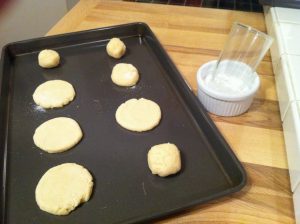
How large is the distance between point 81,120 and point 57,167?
17 cm

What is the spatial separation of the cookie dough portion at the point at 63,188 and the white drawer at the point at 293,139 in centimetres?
43

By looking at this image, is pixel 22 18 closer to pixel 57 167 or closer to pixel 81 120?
pixel 81 120

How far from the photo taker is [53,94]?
0.84 meters

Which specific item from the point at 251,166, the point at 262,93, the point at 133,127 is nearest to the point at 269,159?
the point at 251,166

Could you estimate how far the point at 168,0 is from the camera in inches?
53.5

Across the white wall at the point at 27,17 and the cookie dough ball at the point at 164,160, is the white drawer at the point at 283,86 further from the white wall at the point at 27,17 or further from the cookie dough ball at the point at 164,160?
the white wall at the point at 27,17

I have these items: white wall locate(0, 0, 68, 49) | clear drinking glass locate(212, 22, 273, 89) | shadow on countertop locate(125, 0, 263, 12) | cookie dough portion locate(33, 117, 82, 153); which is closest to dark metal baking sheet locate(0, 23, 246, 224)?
cookie dough portion locate(33, 117, 82, 153)

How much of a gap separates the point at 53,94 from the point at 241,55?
55cm

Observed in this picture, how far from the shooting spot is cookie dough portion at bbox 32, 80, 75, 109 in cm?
84

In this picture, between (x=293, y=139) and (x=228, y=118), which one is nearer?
(x=293, y=139)

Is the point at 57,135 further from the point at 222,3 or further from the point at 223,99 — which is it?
the point at 222,3

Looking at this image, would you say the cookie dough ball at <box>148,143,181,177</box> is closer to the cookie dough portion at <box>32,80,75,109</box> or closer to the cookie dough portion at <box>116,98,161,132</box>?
the cookie dough portion at <box>116,98,161,132</box>

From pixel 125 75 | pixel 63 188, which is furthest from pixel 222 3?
pixel 63 188

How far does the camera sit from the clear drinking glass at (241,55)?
2.62 feet
